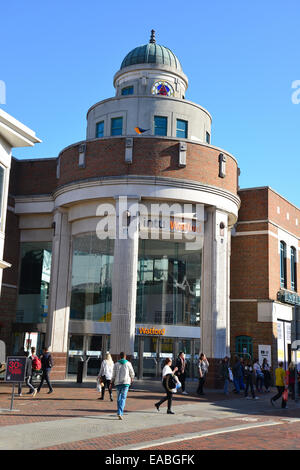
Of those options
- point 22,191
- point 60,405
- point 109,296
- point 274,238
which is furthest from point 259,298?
point 60,405

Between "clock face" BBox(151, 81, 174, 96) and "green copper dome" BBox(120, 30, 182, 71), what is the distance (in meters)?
1.57

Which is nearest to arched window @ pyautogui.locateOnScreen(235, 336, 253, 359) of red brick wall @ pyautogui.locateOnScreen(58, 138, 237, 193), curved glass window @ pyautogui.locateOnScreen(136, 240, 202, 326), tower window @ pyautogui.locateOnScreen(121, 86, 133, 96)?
curved glass window @ pyautogui.locateOnScreen(136, 240, 202, 326)

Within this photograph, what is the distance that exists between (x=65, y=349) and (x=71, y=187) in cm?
836

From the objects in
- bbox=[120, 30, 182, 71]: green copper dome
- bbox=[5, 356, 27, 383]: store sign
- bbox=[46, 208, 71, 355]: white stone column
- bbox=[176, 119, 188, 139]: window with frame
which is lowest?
bbox=[5, 356, 27, 383]: store sign

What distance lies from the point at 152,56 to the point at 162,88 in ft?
8.85

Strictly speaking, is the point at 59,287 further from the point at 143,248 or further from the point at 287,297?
the point at 287,297

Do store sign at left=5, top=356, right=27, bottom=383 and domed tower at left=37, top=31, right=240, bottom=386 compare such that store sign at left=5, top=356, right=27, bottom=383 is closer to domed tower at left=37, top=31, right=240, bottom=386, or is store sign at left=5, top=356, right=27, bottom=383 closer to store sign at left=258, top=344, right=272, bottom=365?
domed tower at left=37, top=31, right=240, bottom=386

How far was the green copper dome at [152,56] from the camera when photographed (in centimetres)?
3497

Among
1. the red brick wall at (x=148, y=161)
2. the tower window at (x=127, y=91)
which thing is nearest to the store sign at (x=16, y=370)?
the red brick wall at (x=148, y=161)

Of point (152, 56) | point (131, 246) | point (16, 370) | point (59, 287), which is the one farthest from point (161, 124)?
point (16, 370)

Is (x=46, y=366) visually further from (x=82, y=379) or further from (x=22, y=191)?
(x=22, y=191)

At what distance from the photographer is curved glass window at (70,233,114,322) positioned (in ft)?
89.7

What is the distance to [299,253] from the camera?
38.3 m
